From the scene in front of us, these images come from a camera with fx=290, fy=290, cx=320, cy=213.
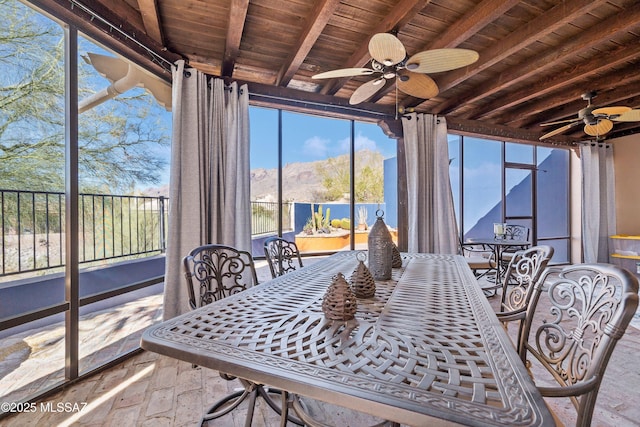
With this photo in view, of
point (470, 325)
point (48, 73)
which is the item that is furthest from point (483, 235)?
point (48, 73)

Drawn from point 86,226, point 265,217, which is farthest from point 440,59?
point 86,226

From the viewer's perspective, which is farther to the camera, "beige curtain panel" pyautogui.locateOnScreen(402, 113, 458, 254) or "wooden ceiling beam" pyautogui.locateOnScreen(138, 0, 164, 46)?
"beige curtain panel" pyautogui.locateOnScreen(402, 113, 458, 254)

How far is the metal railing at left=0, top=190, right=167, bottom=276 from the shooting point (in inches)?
78.9

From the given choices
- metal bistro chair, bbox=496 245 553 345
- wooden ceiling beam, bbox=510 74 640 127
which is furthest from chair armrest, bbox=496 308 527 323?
wooden ceiling beam, bbox=510 74 640 127

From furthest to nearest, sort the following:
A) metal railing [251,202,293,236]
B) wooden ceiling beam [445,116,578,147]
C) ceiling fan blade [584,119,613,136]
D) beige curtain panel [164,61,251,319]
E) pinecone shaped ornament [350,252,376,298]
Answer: wooden ceiling beam [445,116,578,147] < metal railing [251,202,293,236] < ceiling fan blade [584,119,613,136] < beige curtain panel [164,61,251,319] < pinecone shaped ornament [350,252,376,298]

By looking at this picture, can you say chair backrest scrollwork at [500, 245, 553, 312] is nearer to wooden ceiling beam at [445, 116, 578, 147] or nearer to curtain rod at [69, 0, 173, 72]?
curtain rod at [69, 0, 173, 72]

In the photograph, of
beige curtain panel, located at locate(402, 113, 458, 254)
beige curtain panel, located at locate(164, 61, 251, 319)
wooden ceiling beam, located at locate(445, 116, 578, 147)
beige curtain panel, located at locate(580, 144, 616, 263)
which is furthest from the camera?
beige curtain panel, located at locate(580, 144, 616, 263)

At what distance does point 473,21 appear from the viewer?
215 cm

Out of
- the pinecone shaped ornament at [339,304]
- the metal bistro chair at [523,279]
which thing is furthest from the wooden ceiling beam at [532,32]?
the pinecone shaped ornament at [339,304]

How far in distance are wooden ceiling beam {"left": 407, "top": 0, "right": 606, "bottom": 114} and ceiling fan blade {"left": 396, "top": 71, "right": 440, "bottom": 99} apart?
0.72 metres

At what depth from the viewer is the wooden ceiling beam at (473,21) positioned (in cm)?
198

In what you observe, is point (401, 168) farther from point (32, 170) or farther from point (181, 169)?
point (32, 170)

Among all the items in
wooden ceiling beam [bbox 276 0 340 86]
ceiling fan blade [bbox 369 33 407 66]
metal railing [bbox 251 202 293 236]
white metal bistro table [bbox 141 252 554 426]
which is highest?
wooden ceiling beam [bbox 276 0 340 86]

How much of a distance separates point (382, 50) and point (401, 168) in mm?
2405
